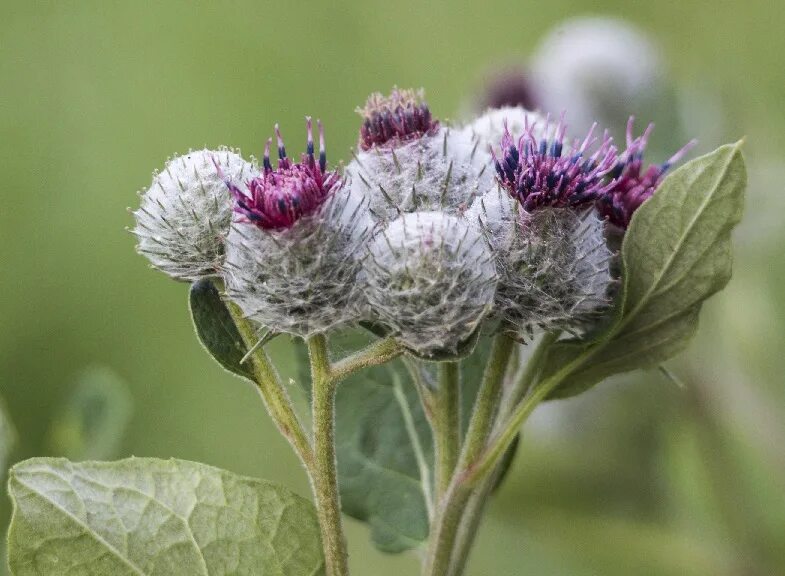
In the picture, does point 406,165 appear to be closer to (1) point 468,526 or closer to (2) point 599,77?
(1) point 468,526

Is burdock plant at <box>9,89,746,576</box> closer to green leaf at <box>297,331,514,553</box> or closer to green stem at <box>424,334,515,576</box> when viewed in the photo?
green stem at <box>424,334,515,576</box>

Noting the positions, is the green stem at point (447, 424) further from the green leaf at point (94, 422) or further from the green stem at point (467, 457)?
the green leaf at point (94, 422)

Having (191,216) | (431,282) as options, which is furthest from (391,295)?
(191,216)

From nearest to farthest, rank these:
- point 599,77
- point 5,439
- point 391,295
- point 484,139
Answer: point 391,295, point 484,139, point 5,439, point 599,77

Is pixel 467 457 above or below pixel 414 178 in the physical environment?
below

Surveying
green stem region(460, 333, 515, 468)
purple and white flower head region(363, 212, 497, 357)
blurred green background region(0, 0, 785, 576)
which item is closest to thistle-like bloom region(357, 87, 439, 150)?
purple and white flower head region(363, 212, 497, 357)

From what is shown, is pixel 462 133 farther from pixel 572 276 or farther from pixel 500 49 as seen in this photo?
pixel 500 49

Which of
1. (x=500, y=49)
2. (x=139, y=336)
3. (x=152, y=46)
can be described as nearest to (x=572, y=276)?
(x=139, y=336)

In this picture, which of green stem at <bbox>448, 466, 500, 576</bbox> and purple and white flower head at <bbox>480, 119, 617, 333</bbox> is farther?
green stem at <bbox>448, 466, 500, 576</bbox>
